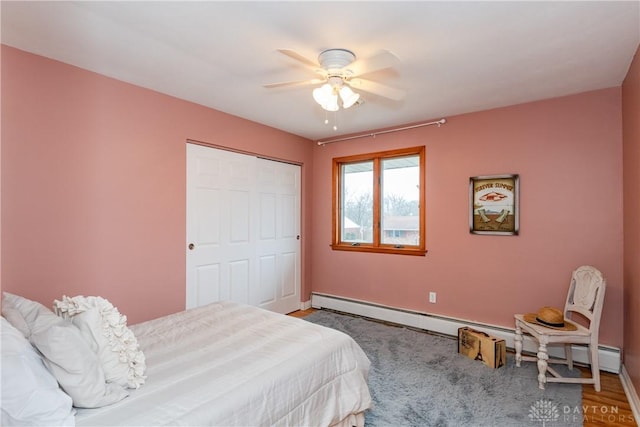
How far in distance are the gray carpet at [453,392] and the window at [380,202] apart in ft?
4.14

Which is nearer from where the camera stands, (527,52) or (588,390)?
(527,52)

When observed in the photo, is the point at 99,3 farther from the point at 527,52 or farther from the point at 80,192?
the point at 527,52

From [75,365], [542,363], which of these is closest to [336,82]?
[75,365]

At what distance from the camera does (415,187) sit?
3.91 m

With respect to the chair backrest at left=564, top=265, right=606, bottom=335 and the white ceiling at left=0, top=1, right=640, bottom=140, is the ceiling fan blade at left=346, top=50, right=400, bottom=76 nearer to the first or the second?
the white ceiling at left=0, top=1, right=640, bottom=140

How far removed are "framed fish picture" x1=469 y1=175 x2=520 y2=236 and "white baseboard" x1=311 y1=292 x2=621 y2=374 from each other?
3.28 ft

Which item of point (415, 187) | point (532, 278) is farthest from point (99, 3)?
point (532, 278)

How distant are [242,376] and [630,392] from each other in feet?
9.01

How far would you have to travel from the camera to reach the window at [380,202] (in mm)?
3900

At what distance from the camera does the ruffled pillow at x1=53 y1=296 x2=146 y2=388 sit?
1.37 m

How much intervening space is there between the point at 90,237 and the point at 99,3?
1.63m

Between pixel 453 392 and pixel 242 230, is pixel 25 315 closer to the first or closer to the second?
pixel 242 230

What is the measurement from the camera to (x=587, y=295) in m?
2.59

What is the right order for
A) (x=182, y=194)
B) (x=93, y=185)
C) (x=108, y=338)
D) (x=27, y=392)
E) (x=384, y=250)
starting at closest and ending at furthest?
(x=27, y=392), (x=108, y=338), (x=93, y=185), (x=182, y=194), (x=384, y=250)
